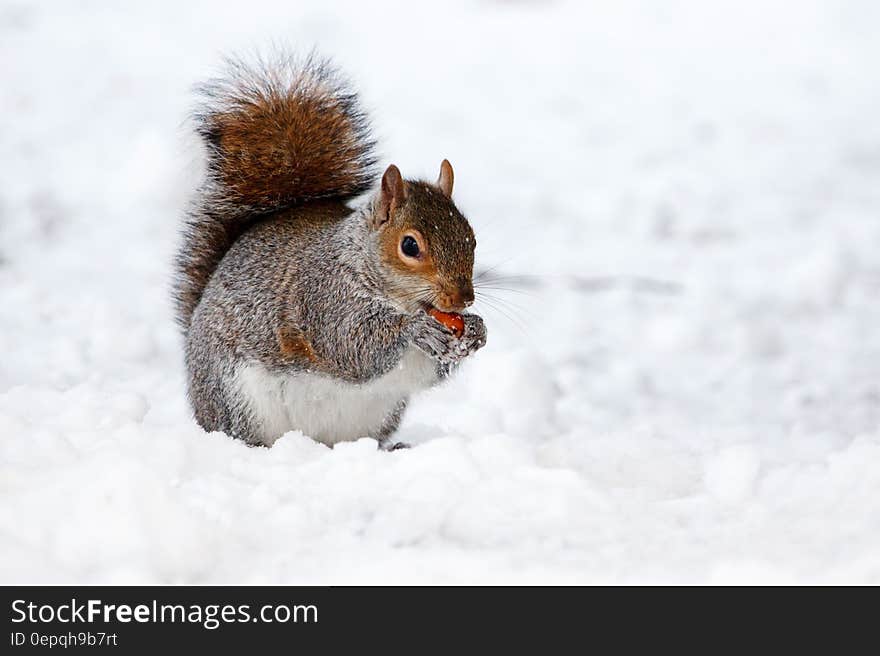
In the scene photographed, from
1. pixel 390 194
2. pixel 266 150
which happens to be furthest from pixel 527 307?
pixel 390 194

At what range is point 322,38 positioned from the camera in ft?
20.0

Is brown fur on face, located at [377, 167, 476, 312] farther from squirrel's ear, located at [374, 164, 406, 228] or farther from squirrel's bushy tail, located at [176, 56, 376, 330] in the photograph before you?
squirrel's bushy tail, located at [176, 56, 376, 330]

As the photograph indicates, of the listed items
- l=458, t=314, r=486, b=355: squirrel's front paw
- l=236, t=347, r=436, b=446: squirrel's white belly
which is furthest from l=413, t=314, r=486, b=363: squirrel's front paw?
l=236, t=347, r=436, b=446: squirrel's white belly

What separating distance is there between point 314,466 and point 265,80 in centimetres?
110

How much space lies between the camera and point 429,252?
2.22 m

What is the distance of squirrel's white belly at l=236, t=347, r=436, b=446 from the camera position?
2398 millimetres

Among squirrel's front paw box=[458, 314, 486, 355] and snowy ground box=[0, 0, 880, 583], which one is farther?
squirrel's front paw box=[458, 314, 486, 355]

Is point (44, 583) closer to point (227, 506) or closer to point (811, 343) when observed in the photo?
point (227, 506)

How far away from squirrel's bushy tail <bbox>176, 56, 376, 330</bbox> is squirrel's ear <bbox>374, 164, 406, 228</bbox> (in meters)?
0.35

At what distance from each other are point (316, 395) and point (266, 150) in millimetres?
568

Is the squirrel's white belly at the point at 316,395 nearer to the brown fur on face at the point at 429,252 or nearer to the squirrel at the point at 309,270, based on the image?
the squirrel at the point at 309,270

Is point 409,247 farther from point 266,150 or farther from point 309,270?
point 266,150

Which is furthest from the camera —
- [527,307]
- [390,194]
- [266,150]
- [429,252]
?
[527,307]
